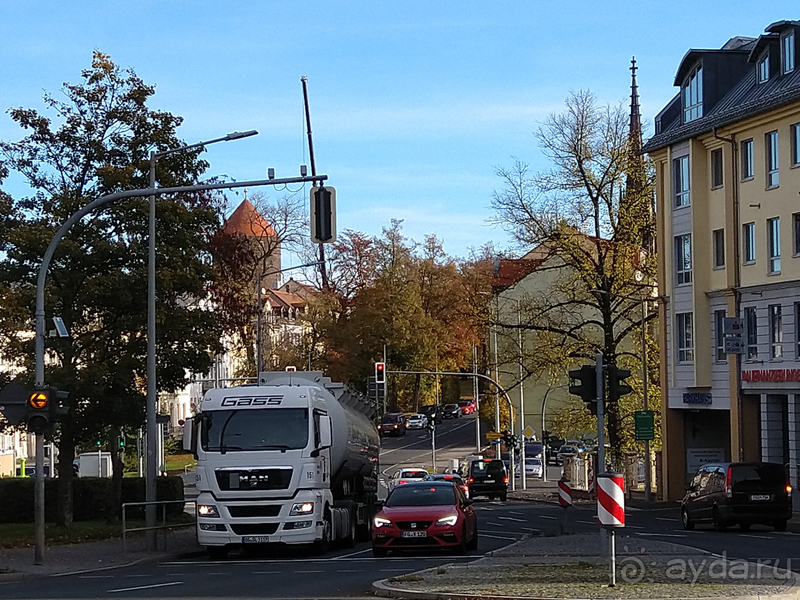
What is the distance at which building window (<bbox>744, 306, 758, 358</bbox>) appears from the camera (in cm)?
4556

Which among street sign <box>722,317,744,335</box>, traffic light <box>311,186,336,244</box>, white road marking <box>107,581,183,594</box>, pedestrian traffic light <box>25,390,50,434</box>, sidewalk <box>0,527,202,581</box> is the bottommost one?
sidewalk <box>0,527,202,581</box>

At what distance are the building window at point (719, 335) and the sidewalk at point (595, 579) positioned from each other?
93.8 feet

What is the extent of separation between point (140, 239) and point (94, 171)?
2052 millimetres

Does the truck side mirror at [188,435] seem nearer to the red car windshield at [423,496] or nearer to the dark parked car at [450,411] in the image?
the red car windshield at [423,496]

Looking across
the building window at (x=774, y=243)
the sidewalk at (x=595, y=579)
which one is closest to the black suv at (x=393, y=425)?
the building window at (x=774, y=243)

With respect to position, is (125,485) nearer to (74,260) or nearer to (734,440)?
(74,260)

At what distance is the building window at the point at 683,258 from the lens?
4984 centimetres

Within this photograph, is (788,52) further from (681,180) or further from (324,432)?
(324,432)

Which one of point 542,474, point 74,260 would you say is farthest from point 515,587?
point 542,474

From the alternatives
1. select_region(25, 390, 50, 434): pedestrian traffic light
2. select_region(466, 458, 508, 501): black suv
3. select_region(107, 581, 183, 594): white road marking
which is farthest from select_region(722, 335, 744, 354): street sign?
select_region(107, 581, 183, 594): white road marking

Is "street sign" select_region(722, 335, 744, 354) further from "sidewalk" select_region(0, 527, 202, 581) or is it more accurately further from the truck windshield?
the truck windshield

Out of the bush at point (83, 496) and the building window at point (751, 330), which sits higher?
the building window at point (751, 330)

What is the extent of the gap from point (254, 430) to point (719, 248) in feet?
93.7

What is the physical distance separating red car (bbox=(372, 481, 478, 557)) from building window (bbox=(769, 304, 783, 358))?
22.6 metres
